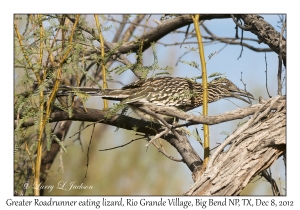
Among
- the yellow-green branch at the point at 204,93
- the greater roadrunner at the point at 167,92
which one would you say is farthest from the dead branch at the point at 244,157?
the greater roadrunner at the point at 167,92

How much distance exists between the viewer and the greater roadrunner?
3.58 metres

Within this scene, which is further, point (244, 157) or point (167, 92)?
point (167, 92)

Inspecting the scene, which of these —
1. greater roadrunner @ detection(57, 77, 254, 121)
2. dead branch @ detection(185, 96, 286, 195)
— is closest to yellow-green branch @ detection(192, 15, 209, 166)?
dead branch @ detection(185, 96, 286, 195)

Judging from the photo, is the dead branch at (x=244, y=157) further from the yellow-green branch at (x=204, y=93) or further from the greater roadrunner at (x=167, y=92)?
the greater roadrunner at (x=167, y=92)

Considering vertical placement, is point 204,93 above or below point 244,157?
above

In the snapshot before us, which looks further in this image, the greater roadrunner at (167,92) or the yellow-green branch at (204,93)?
the greater roadrunner at (167,92)

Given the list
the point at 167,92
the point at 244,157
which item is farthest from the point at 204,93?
the point at 167,92

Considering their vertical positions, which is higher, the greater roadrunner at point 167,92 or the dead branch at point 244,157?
the greater roadrunner at point 167,92

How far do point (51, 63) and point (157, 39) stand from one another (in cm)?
164

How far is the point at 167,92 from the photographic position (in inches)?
154

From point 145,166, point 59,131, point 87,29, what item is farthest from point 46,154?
point 87,29

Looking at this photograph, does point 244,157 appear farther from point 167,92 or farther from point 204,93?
point 167,92

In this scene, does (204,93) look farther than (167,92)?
No

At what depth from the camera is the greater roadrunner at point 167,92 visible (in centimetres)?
358
